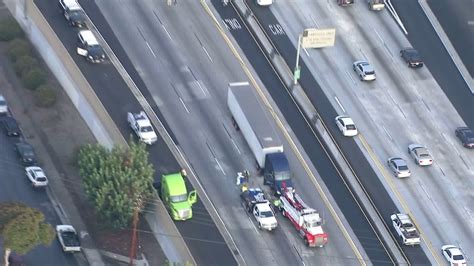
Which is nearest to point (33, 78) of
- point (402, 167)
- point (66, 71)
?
point (66, 71)

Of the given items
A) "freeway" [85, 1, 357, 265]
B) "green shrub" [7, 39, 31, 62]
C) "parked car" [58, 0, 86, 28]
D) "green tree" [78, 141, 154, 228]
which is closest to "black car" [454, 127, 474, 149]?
"freeway" [85, 1, 357, 265]

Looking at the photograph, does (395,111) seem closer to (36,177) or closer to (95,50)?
(95,50)

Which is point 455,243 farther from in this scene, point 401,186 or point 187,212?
point 187,212

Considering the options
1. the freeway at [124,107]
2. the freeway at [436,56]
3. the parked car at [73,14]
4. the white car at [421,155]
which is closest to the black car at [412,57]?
the freeway at [436,56]

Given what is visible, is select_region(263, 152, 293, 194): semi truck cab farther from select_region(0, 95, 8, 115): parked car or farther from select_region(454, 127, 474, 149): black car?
select_region(0, 95, 8, 115): parked car

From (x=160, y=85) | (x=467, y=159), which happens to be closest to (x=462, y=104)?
(x=467, y=159)

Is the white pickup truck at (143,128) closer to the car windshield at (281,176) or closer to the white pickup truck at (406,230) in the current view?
the car windshield at (281,176)
